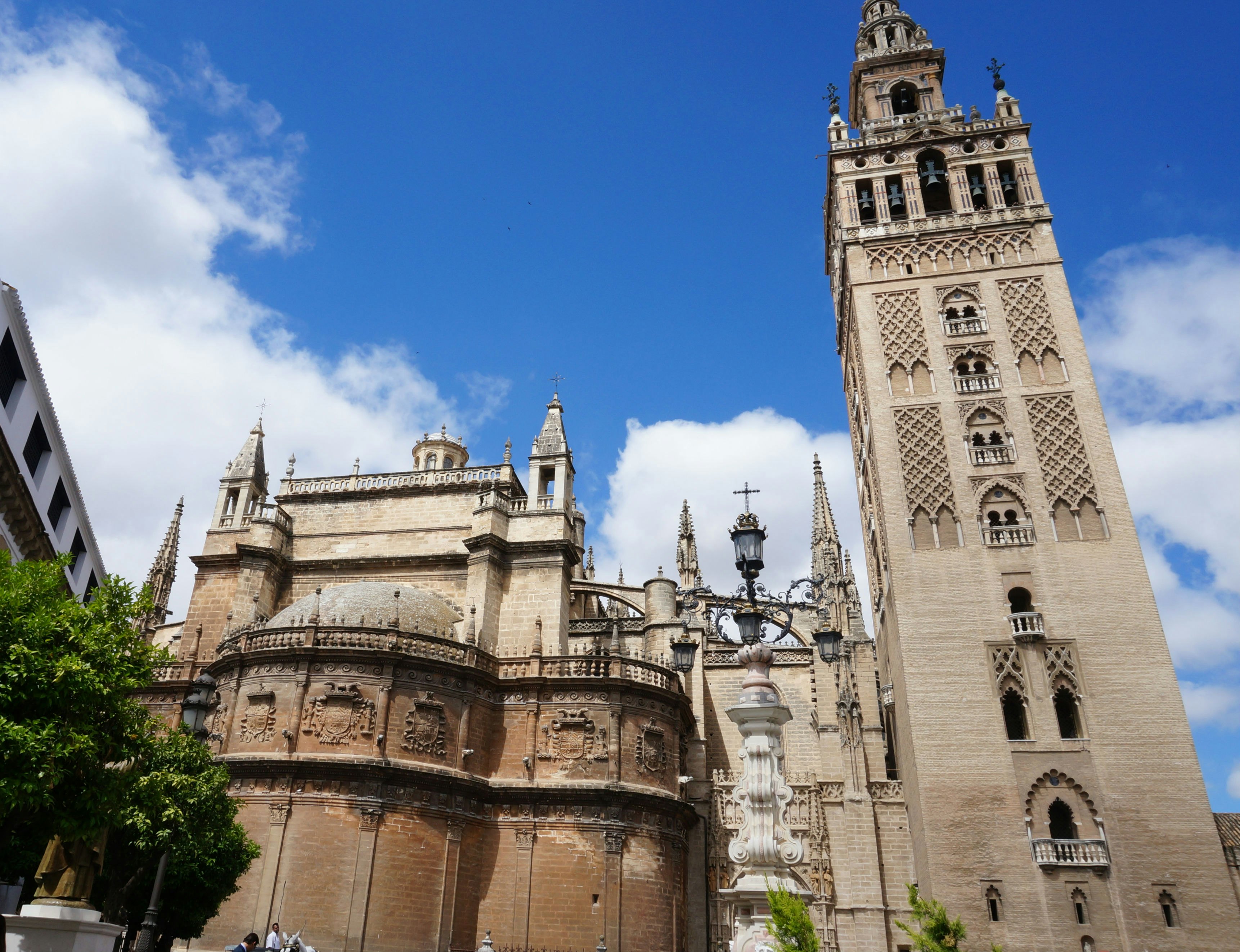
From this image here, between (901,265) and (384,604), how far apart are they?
22.2m

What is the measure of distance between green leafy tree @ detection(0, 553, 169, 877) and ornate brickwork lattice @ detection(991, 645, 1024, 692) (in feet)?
72.4

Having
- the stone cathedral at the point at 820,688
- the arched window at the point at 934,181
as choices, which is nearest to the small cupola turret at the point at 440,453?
the stone cathedral at the point at 820,688

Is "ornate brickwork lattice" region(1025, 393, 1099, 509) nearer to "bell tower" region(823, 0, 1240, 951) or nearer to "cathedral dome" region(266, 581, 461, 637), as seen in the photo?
"bell tower" region(823, 0, 1240, 951)

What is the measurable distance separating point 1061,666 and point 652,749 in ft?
39.9

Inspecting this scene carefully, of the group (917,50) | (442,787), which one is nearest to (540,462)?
(442,787)

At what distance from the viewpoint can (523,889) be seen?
24484 mm

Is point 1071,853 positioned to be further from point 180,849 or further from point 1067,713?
point 180,849

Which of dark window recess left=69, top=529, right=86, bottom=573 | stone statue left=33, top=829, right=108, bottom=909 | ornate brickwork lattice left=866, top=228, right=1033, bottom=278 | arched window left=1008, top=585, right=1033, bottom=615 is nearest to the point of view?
stone statue left=33, top=829, right=108, bottom=909

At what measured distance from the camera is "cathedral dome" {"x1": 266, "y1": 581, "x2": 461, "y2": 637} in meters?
26.8

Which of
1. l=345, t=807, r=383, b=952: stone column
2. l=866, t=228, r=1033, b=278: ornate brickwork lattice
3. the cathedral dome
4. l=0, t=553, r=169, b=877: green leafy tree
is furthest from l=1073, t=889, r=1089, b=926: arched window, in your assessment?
l=0, t=553, r=169, b=877: green leafy tree

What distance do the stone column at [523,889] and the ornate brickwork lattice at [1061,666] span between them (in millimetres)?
15561

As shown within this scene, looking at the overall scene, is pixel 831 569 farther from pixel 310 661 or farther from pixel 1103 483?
pixel 310 661

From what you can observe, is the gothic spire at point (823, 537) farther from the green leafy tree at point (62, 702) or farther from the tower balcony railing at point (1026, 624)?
the green leafy tree at point (62, 702)

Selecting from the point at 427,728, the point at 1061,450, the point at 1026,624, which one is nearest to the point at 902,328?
the point at 1061,450
